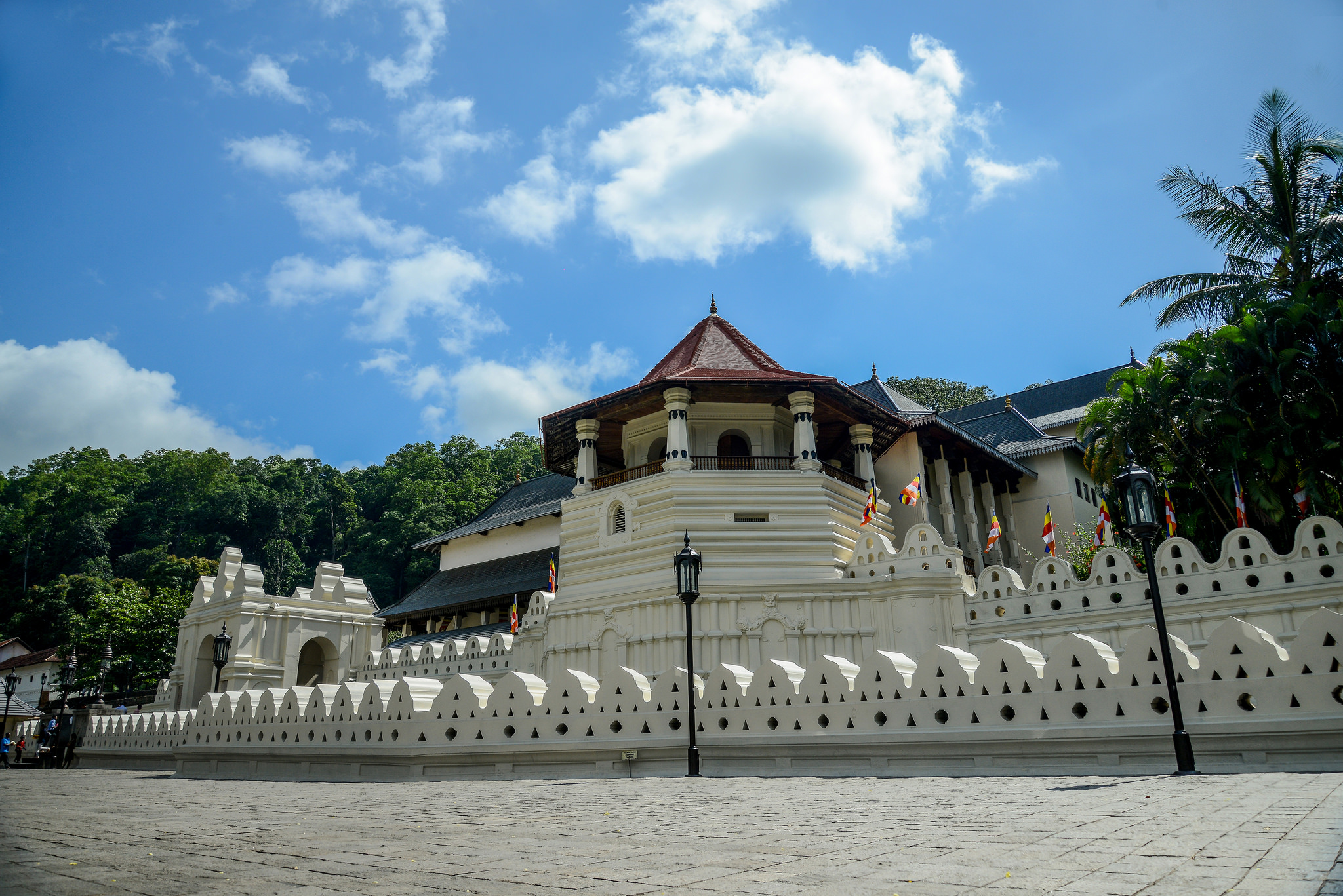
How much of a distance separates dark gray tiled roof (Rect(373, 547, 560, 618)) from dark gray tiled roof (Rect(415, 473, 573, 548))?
64.2 inches

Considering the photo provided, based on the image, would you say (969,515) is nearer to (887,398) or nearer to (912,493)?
(887,398)

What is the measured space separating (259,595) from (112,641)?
22318 mm

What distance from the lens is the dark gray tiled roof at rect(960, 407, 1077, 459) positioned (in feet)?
112

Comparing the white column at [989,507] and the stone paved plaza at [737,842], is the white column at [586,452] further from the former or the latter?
the stone paved plaza at [737,842]

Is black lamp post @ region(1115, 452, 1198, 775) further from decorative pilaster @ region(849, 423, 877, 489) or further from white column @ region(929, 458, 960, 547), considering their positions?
white column @ region(929, 458, 960, 547)

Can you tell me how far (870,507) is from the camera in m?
24.5

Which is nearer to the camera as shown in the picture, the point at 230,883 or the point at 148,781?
the point at 230,883

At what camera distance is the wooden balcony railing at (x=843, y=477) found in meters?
25.9

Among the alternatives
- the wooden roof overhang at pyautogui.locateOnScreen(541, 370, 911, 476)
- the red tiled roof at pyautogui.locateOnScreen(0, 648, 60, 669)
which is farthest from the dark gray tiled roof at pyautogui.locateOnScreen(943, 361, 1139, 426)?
the red tiled roof at pyautogui.locateOnScreen(0, 648, 60, 669)

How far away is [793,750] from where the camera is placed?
457 inches

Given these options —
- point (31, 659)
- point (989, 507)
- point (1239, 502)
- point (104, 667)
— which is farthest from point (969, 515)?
point (31, 659)

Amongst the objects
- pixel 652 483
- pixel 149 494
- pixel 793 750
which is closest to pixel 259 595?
pixel 652 483

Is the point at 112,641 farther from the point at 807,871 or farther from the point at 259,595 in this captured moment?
the point at 807,871

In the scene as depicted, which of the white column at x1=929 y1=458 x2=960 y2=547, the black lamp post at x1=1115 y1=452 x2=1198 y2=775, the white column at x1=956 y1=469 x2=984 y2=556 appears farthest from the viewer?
the white column at x1=956 y1=469 x2=984 y2=556
